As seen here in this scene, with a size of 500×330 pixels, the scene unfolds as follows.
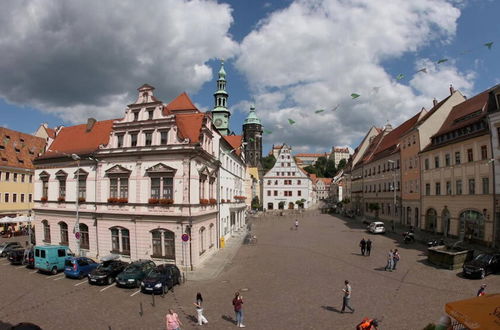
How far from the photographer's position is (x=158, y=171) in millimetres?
26578

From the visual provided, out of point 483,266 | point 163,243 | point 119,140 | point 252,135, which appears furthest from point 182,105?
point 252,135

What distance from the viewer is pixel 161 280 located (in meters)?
19.0

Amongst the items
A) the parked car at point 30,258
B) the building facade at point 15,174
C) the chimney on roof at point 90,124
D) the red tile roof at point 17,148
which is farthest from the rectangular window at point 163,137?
the red tile roof at point 17,148

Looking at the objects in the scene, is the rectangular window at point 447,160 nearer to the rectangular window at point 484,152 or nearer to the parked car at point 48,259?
the rectangular window at point 484,152

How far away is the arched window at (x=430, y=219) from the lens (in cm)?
3900

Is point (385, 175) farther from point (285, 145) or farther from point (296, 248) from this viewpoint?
point (285, 145)

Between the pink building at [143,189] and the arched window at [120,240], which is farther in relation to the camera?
the arched window at [120,240]

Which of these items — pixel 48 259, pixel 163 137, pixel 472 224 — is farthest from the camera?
pixel 472 224

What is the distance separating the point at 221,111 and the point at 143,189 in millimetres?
36167

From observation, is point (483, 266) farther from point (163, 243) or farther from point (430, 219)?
point (163, 243)

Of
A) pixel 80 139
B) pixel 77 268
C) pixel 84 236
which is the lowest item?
pixel 77 268

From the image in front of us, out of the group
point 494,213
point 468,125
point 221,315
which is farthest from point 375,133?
point 221,315

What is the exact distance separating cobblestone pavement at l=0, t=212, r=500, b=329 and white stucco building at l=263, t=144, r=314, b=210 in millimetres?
66518

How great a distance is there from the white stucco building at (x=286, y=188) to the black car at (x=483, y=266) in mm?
72239
